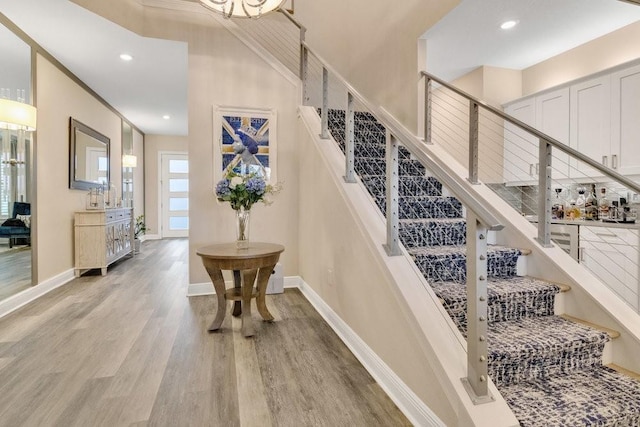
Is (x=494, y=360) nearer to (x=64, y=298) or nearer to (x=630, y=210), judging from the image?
(x=630, y=210)

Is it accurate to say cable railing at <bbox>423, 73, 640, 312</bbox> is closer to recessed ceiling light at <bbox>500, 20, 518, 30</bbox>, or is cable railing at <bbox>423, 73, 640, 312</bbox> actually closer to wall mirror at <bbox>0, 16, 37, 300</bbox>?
recessed ceiling light at <bbox>500, 20, 518, 30</bbox>

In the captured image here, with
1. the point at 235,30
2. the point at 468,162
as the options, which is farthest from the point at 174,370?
the point at 235,30

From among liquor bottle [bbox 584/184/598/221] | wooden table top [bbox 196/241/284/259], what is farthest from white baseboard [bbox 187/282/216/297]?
liquor bottle [bbox 584/184/598/221]

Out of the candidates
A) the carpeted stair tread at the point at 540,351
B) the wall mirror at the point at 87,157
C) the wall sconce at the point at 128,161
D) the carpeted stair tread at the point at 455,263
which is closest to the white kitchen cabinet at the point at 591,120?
the carpeted stair tread at the point at 455,263

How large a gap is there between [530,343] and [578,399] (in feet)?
0.85

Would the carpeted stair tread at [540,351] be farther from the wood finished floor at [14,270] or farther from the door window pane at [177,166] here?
the door window pane at [177,166]

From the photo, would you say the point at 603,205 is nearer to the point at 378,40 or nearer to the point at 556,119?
the point at 556,119

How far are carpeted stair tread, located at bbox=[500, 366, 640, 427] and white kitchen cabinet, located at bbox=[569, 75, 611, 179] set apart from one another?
2.24 metres

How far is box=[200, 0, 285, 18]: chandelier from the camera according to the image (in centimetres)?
255

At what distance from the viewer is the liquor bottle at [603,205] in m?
3.11

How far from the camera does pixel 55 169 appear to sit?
401cm

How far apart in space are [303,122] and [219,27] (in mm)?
1412

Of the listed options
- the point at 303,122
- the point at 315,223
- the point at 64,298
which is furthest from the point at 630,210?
the point at 64,298

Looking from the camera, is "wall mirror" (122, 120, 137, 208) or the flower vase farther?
"wall mirror" (122, 120, 137, 208)
